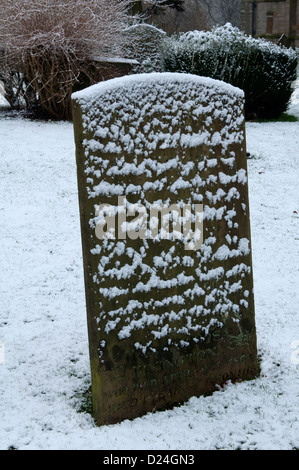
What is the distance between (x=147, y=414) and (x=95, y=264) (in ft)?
2.58

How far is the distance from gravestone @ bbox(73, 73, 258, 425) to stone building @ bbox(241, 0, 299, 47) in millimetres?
26165

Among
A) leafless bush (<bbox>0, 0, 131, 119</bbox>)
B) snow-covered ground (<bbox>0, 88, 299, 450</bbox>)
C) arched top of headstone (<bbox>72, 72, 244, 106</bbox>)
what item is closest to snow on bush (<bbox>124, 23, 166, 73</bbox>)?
leafless bush (<bbox>0, 0, 131, 119</bbox>)

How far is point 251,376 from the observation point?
2.73 m

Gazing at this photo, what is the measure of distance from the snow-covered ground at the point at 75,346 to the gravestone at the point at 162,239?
0.15 metres

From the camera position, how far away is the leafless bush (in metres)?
9.50

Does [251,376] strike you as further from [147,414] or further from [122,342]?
[122,342]

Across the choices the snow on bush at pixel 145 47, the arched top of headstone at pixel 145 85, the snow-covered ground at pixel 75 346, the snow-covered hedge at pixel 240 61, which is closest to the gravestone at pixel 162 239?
the arched top of headstone at pixel 145 85

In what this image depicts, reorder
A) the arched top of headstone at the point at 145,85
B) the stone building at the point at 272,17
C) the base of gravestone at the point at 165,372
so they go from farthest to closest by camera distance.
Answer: the stone building at the point at 272,17 → the base of gravestone at the point at 165,372 → the arched top of headstone at the point at 145,85

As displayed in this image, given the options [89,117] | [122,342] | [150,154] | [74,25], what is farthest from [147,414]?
[74,25]

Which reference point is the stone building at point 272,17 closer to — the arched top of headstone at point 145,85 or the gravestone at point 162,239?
the arched top of headstone at point 145,85

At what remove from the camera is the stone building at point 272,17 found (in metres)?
26.6

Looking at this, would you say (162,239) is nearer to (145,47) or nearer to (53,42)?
(53,42)

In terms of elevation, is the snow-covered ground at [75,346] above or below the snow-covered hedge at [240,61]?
below

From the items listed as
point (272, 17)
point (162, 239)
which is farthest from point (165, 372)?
point (272, 17)
